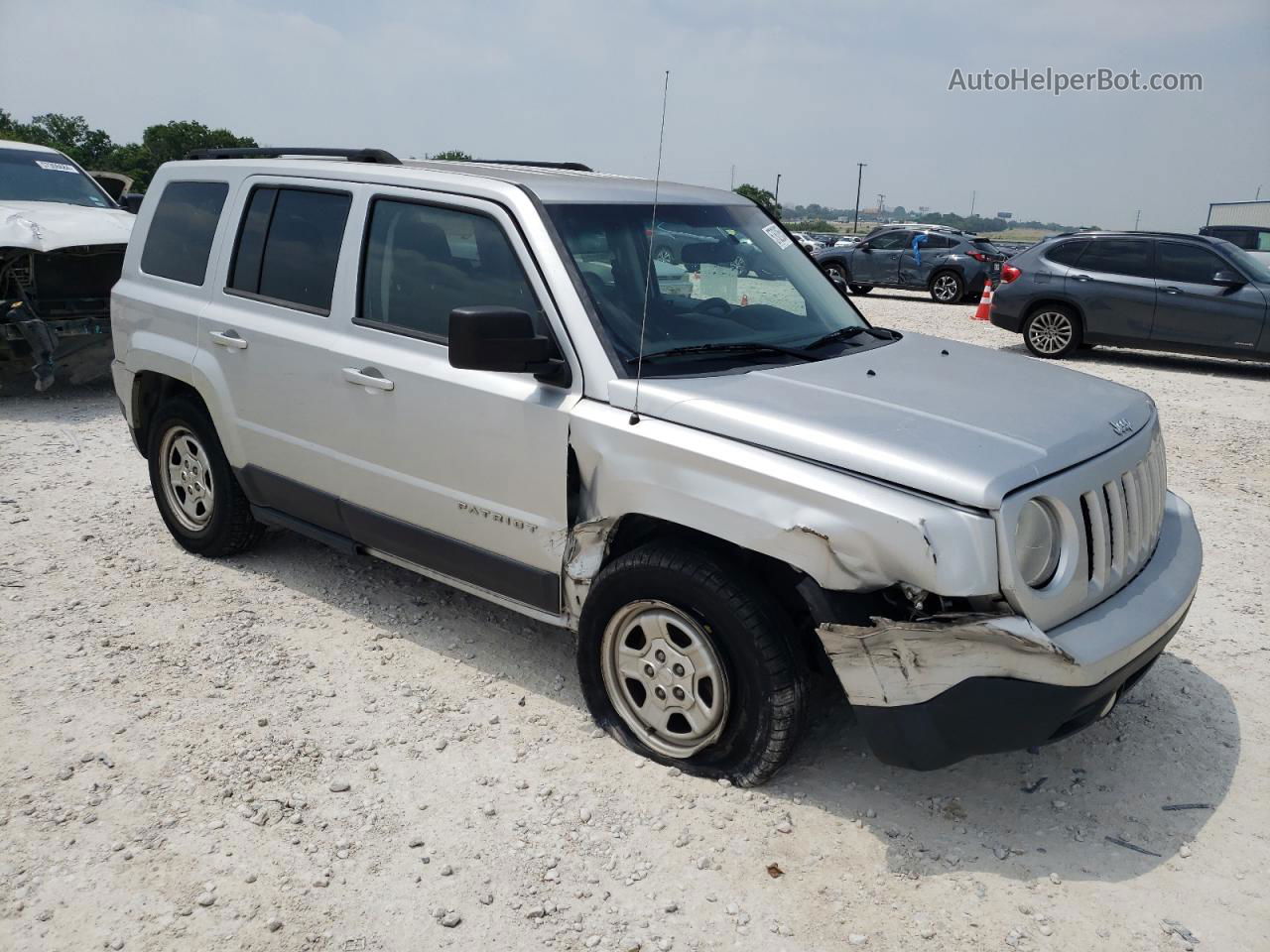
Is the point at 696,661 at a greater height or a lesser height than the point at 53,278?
lesser

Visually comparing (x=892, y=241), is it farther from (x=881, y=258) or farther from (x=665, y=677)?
(x=665, y=677)

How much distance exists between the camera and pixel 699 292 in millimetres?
3955

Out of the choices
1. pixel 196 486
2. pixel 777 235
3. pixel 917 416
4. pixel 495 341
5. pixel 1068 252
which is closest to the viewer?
pixel 917 416

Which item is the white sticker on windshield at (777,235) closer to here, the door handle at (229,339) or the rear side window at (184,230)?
the door handle at (229,339)

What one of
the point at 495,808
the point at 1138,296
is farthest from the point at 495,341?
the point at 1138,296

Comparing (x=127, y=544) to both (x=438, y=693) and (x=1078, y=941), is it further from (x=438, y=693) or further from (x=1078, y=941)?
(x=1078, y=941)

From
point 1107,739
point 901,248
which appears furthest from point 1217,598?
point 901,248

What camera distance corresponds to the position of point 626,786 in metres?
3.48

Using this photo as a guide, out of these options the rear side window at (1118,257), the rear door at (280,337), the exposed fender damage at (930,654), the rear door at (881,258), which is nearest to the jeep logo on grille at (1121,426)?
the exposed fender damage at (930,654)

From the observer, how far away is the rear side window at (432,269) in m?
3.81

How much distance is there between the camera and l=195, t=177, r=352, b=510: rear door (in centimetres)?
438

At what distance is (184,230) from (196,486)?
1308mm

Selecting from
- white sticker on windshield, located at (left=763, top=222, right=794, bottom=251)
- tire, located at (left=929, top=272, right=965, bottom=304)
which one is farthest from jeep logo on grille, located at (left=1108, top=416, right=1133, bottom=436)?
tire, located at (left=929, top=272, right=965, bottom=304)

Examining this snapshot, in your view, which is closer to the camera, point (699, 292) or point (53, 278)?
point (699, 292)
